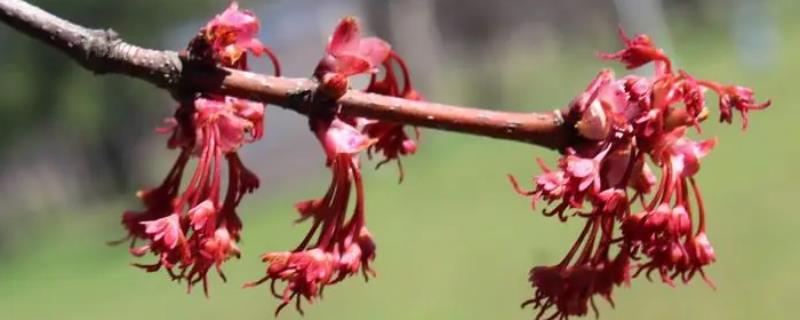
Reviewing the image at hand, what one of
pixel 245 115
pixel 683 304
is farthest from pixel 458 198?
pixel 245 115

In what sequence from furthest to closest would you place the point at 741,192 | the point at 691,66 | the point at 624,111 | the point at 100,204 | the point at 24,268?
the point at 100,204 → the point at 24,268 → the point at 691,66 → the point at 741,192 → the point at 624,111

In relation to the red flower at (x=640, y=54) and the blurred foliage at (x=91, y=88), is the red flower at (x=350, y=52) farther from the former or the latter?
the blurred foliage at (x=91, y=88)

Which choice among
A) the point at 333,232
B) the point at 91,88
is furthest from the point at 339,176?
the point at 91,88

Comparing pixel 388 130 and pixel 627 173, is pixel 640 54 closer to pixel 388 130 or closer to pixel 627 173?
pixel 627 173

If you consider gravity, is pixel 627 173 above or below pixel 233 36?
below

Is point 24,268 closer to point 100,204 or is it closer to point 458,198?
point 100,204

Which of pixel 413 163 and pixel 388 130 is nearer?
pixel 388 130

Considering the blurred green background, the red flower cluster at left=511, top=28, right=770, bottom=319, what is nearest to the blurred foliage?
the blurred green background
